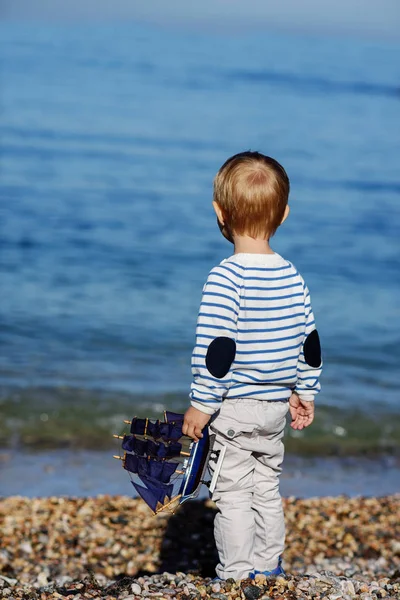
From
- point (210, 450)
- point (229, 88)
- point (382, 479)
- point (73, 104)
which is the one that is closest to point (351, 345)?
point (382, 479)

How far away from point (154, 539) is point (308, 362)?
207 centimetres

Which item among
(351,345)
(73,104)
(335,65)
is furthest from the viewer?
(335,65)

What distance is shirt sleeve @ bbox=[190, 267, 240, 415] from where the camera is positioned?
337 centimetres

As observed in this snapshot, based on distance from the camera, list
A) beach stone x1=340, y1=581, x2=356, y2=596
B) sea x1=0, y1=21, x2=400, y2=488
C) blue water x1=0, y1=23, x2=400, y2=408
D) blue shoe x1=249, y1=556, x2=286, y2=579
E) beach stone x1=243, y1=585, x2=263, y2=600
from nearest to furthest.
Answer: beach stone x1=243, y1=585, x2=263, y2=600
beach stone x1=340, y1=581, x2=356, y2=596
blue shoe x1=249, y1=556, x2=286, y2=579
sea x1=0, y1=21, x2=400, y2=488
blue water x1=0, y1=23, x2=400, y2=408

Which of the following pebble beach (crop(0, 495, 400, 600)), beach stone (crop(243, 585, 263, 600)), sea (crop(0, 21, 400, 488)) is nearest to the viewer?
beach stone (crop(243, 585, 263, 600))

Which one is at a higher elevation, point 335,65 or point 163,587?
point 335,65

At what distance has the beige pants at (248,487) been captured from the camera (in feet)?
11.7

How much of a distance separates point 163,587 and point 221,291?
1.23 m

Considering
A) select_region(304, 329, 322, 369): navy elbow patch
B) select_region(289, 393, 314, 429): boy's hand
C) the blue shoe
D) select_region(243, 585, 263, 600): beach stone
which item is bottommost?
select_region(243, 585, 263, 600): beach stone

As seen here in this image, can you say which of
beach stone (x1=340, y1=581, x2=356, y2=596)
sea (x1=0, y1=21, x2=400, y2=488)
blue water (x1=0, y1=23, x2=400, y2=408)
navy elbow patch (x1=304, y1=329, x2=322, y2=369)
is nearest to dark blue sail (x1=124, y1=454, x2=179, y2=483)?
navy elbow patch (x1=304, y1=329, x2=322, y2=369)

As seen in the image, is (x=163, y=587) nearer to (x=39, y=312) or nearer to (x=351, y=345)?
(x=351, y=345)

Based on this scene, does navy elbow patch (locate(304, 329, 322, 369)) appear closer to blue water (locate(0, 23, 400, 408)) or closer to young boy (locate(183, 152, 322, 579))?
young boy (locate(183, 152, 322, 579))

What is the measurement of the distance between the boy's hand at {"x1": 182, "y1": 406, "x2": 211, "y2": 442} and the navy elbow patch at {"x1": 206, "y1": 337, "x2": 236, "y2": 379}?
0.54 feet

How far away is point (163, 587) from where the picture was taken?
3.71m
